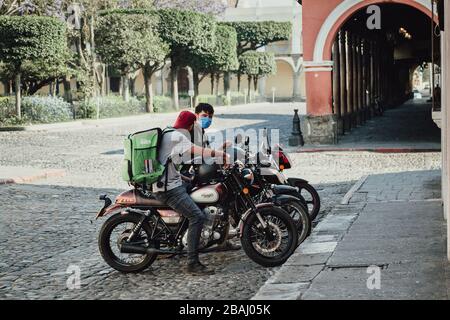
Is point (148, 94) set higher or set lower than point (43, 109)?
higher

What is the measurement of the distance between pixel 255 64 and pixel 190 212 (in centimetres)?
5371

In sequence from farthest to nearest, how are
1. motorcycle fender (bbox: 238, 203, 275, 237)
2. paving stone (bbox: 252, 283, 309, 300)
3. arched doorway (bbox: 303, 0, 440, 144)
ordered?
arched doorway (bbox: 303, 0, 440, 144) → motorcycle fender (bbox: 238, 203, 275, 237) → paving stone (bbox: 252, 283, 309, 300)

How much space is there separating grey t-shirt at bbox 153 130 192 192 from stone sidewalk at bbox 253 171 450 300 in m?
1.23

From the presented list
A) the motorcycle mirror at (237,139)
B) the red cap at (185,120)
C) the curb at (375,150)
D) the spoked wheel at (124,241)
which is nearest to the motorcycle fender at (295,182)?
the motorcycle mirror at (237,139)

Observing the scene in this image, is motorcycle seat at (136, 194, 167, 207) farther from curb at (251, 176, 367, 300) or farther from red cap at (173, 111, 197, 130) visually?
curb at (251, 176, 367, 300)

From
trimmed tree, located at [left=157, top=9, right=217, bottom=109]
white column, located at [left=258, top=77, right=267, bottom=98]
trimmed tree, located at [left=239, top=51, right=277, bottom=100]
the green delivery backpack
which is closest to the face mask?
the green delivery backpack

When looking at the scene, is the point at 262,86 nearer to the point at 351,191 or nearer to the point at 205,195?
the point at 351,191

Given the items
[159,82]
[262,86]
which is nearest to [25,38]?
[159,82]

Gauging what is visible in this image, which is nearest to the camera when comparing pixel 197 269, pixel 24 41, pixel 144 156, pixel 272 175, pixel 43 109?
pixel 144 156

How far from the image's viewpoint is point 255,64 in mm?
59406

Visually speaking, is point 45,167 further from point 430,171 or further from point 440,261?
point 440,261

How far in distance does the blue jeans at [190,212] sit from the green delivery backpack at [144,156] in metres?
0.20

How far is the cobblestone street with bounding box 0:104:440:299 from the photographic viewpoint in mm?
6121
